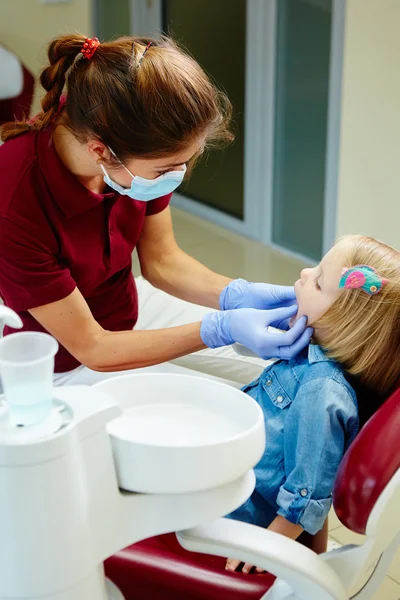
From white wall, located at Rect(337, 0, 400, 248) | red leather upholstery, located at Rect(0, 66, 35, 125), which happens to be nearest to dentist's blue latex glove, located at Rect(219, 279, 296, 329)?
white wall, located at Rect(337, 0, 400, 248)

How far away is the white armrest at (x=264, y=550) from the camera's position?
3.64 ft

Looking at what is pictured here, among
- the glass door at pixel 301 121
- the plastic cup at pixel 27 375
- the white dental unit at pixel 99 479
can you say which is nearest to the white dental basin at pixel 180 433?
the white dental unit at pixel 99 479

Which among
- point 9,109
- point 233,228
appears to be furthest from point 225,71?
point 9,109

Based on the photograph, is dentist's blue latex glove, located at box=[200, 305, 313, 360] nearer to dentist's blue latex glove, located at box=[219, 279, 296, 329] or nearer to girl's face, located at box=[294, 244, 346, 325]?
girl's face, located at box=[294, 244, 346, 325]

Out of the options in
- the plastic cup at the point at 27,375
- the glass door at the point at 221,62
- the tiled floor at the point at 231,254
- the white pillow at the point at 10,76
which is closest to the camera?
the plastic cup at the point at 27,375

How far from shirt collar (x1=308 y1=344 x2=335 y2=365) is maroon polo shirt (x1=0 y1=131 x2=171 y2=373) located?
520 millimetres

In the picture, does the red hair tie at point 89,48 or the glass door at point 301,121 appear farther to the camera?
the glass door at point 301,121

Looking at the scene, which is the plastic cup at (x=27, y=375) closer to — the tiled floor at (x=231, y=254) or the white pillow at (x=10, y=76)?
the tiled floor at (x=231, y=254)

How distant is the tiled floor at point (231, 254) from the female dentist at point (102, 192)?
217 cm

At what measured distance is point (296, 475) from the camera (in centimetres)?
144

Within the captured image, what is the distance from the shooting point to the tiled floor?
163 inches

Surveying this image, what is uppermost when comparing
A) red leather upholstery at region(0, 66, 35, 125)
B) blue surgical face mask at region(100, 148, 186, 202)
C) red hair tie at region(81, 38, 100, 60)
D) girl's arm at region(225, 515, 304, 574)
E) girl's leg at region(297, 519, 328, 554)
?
red hair tie at region(81, 38, 100, 60)

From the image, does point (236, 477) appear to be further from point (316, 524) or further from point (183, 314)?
point (183, 314)

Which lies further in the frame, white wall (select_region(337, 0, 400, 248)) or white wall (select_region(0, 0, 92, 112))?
white wall (select_region(0, 0, 92, 112))
